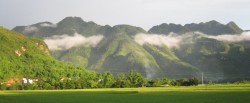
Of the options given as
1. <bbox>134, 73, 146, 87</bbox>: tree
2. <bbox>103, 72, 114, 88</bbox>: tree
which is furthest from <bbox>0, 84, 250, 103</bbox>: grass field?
<bbox>134, 73, 146, 87</bbox>: tree

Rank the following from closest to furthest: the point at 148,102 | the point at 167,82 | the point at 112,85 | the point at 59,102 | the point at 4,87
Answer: the point at 148,102, the point at 59,102, the point at 4,87, the point at 112,85, the point at 167,82

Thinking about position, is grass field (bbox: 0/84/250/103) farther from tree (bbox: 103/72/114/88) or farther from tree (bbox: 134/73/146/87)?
tree (bbox: 134/73/146/87)

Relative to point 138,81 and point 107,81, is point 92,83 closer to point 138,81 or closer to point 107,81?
point 107,81

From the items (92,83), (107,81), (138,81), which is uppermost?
(107,81)

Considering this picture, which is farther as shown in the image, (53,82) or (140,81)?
(140,81)

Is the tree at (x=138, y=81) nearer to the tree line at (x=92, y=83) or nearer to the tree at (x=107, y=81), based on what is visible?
the tree line at (x=92, y=83)

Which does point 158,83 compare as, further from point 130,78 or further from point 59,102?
point 59,102

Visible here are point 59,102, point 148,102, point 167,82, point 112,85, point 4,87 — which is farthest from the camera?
point 167,82

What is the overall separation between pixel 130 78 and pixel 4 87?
5599 cm

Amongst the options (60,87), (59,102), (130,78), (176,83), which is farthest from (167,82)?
(59,102)

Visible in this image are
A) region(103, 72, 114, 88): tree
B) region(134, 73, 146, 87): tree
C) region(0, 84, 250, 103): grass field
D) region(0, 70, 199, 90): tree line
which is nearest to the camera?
region(0, 84, 250, 103): grass field

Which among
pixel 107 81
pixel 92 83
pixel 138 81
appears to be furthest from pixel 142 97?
pixel 138 81

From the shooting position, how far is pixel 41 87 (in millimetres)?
161750

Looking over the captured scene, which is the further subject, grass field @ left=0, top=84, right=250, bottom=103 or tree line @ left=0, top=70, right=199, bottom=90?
tree line @ left=0, top=70, right=199, bottom=90
